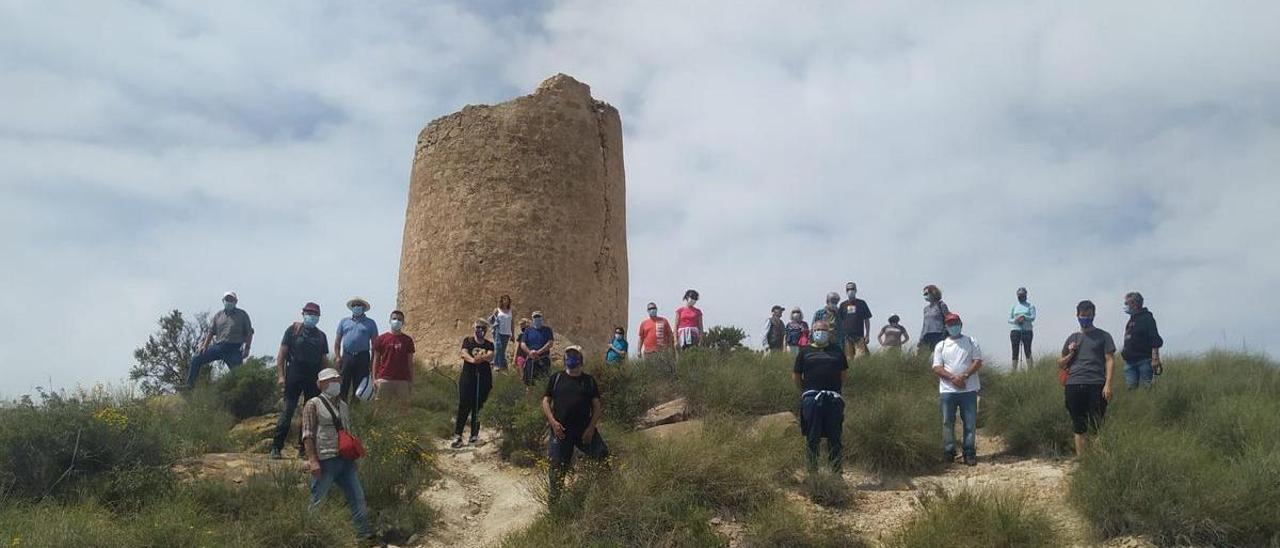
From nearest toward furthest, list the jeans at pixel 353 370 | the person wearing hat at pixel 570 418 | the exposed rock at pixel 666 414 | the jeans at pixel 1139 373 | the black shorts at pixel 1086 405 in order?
1. the person wearing hat at pixel 570 418
2. the black shorts at pixel 1086 405
3. the jeans at pixel 1139 373
4. the jeans at pixel 353 370
5. the exposed rock at pixel 666 414

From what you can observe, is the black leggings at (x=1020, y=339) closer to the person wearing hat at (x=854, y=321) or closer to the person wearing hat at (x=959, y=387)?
the person wearing hat at (x=854, y=321)

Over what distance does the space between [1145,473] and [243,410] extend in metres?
8.55

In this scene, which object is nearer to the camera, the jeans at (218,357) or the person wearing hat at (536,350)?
the person wearing hat at (536,350)

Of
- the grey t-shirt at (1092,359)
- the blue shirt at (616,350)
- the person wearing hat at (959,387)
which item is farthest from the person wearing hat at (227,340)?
the grey t-shirt at (1092,359)

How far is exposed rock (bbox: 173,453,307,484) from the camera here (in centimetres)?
746

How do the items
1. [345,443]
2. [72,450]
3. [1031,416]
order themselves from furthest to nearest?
[1031,416], [72,450], [345,443]

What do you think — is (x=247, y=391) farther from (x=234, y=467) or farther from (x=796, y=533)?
(x=796, y=533)

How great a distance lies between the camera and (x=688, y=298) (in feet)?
40.4

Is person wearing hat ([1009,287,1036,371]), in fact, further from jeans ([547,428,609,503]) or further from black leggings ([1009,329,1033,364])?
jeans ([547,428,609,503])

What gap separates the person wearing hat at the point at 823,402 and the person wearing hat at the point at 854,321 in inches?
174

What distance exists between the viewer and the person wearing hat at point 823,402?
7.38 m

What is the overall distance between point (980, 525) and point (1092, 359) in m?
2.33

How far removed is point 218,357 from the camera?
10281 mm

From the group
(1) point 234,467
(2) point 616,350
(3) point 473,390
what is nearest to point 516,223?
(2) point 616,350
